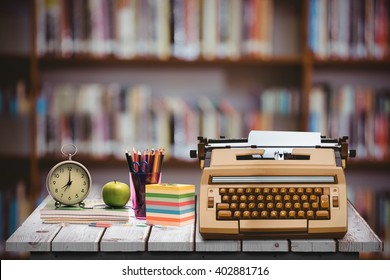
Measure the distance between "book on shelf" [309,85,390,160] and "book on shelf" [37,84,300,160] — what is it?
0.12m

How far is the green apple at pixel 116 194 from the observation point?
1.96 meters

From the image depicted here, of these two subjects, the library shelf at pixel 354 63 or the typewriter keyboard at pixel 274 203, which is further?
the library shelf at pixel 354 63

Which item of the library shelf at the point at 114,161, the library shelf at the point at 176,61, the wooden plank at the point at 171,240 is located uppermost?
the library shelf at the point at 176,61

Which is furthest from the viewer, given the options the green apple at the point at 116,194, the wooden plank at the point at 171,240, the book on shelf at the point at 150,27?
the book on shelf at the point at 150,27

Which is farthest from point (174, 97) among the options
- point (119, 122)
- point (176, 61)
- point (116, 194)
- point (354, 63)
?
point (116, 194)

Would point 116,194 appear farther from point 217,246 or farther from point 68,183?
point 217,246

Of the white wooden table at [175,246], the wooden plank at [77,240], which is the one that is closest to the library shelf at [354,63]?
the white wooden table at [175,246]

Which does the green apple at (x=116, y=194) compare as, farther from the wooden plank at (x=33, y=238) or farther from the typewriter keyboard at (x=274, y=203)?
the typewriter keyboard at (x=274, y=203)

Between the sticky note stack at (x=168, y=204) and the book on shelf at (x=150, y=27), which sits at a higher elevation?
the book on shelf at (x=150, y=27)

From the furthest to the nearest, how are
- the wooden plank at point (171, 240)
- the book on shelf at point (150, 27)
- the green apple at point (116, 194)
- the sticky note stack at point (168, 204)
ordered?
the book on shelf at point (150, 27)
the green apple at point (116, 194)
the sticky note stack at point (168, 204)
the wooden plank at point (171, 240)

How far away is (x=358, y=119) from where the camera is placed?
3.51 m

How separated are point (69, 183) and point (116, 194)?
0.43ft

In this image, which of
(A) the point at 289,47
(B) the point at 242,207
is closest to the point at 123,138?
(A) the point at 289,47

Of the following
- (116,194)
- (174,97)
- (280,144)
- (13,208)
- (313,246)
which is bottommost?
(13,208)
